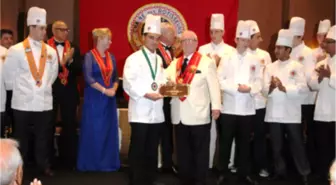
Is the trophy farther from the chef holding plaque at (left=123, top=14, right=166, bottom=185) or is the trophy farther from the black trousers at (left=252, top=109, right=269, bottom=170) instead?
the black trousers at (left=252, top=109, right=269, bottom=170)

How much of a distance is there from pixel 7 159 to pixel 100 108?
3329 mm

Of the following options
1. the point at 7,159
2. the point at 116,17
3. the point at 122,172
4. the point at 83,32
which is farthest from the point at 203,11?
the point at 7,159

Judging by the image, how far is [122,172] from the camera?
520cm

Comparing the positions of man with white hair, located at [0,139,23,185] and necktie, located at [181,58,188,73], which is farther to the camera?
necktie, located at [181,58,188,73]

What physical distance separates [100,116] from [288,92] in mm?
1859

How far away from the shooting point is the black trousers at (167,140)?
203 inches

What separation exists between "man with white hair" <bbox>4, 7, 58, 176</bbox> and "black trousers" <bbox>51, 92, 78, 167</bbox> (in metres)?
0.52

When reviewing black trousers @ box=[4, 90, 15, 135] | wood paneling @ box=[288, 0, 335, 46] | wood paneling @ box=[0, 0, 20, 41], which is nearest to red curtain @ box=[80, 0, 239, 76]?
wood paneling @ box=[0, 0, 20, 41]

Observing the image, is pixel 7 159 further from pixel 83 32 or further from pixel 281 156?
pixel 83 32

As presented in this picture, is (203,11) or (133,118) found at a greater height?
(203,11)

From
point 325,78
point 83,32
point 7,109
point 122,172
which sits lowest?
point 122,172

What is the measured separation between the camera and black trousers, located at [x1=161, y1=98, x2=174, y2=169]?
5148mm

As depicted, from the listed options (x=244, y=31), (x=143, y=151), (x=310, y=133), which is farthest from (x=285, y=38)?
(x=143, y=151)

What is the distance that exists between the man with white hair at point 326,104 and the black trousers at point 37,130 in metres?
2.55
